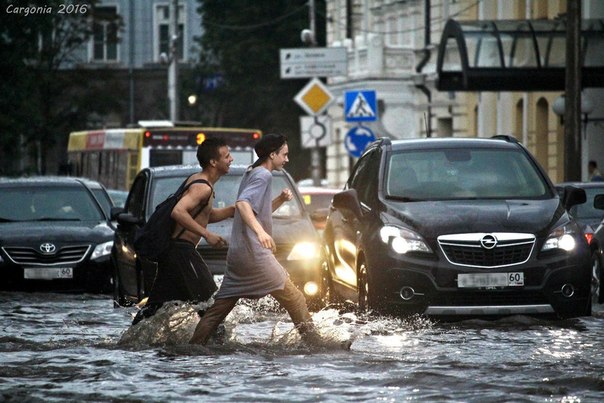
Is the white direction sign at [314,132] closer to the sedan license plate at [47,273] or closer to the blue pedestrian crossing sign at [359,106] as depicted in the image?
the blue pedestrian crossing sign at [359,106]

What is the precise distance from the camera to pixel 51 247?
69.3 ft

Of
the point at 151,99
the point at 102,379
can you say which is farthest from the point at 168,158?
the point at 151,99

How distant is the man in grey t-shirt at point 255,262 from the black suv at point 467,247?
2.27 m

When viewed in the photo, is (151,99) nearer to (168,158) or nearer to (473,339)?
(168,158)

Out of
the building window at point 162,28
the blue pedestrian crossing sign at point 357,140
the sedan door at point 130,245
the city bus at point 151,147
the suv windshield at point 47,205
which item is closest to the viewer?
the sedan door at point 130,245

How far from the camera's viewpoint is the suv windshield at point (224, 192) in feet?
60.7

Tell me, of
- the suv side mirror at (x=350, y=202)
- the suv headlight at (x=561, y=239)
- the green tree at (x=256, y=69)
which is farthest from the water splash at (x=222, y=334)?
the green tree at (x=256, y=69)

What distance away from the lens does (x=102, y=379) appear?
37.8 ft

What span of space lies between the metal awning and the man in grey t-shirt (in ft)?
79.2

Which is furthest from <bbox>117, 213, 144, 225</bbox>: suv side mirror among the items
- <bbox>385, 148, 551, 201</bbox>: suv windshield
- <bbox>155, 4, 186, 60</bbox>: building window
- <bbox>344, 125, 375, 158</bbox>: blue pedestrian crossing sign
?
<bbox>155, 4, 186, 60</bbox>: building window

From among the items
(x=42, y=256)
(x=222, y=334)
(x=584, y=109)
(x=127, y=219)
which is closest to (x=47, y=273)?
(x=42, y=256)

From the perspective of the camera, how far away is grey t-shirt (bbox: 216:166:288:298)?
13.0 m

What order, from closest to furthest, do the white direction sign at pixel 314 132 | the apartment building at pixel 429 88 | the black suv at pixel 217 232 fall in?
the black suv at pixel 217 232 < the white direction sign at pixel 314 132 < the apartment building at pixel 429 88

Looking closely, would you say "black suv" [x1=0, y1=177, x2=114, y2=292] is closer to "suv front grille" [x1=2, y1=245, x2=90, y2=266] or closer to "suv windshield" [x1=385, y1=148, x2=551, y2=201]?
"suv front grille" [x1=2, y1=245, x2=90, y2=266]
